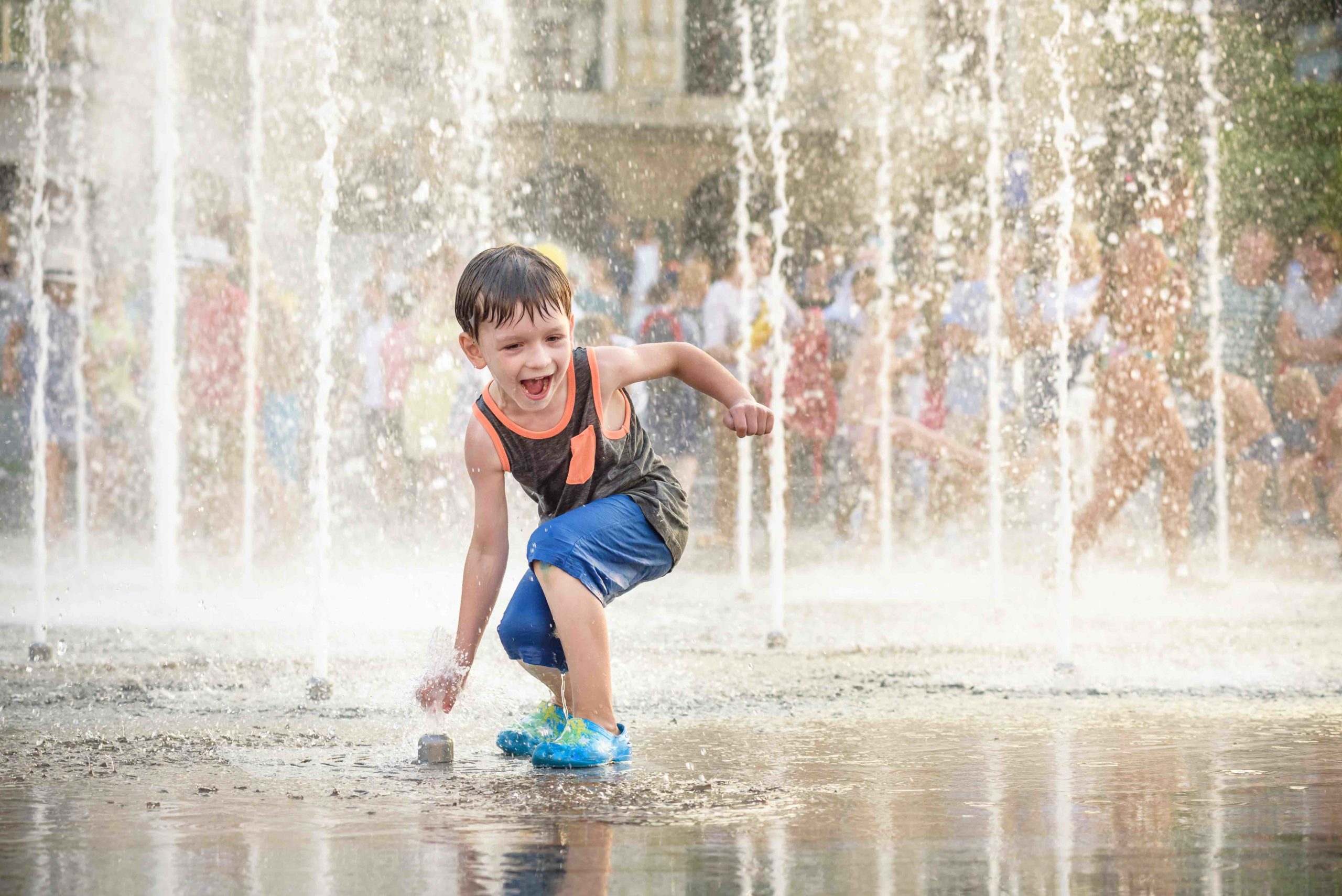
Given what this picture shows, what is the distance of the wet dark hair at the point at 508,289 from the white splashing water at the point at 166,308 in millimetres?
6819

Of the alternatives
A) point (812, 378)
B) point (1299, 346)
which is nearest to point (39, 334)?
point (812, 378)

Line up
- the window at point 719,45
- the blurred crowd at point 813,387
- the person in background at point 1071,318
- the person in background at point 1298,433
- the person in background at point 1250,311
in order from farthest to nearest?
the window at point 719,45 < the person in background at point 1250,311 < the person in background at point 1298,433 < the blurred crowd at point 813,387 < the person in background at point 1071,318

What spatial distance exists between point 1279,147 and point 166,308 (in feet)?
28.0

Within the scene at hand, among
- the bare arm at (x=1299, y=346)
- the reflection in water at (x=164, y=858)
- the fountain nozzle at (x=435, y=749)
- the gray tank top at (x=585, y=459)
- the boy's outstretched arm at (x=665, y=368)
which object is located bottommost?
the reflection in water at (x=164, y=858)

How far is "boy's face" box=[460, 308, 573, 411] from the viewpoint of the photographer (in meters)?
3.46

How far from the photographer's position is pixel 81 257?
40.2 ft

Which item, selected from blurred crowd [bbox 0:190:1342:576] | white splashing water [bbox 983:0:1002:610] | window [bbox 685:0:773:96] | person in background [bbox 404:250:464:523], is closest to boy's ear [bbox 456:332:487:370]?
white splashing water [bbox 983:0:1002:610]

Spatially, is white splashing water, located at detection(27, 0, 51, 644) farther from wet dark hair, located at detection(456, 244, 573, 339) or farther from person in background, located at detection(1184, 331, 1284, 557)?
person in background, located at detection(1184, 331, 1284, 557)

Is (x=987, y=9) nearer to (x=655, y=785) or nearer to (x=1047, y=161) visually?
(x=1047, y=161)

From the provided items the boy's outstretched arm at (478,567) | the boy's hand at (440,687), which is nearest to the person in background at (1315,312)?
the boy's outstretched arm at (478,567)

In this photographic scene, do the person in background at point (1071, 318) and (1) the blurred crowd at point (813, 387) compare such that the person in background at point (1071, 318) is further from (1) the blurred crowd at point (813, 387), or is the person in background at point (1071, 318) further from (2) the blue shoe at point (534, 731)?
(2) the blue shoe at point (534, 731)

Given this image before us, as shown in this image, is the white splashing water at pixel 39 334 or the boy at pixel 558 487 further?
the white splashing water at pixel 39 334

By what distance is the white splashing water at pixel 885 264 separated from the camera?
10430 millimetres

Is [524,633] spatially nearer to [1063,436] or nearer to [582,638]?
[582,638]
